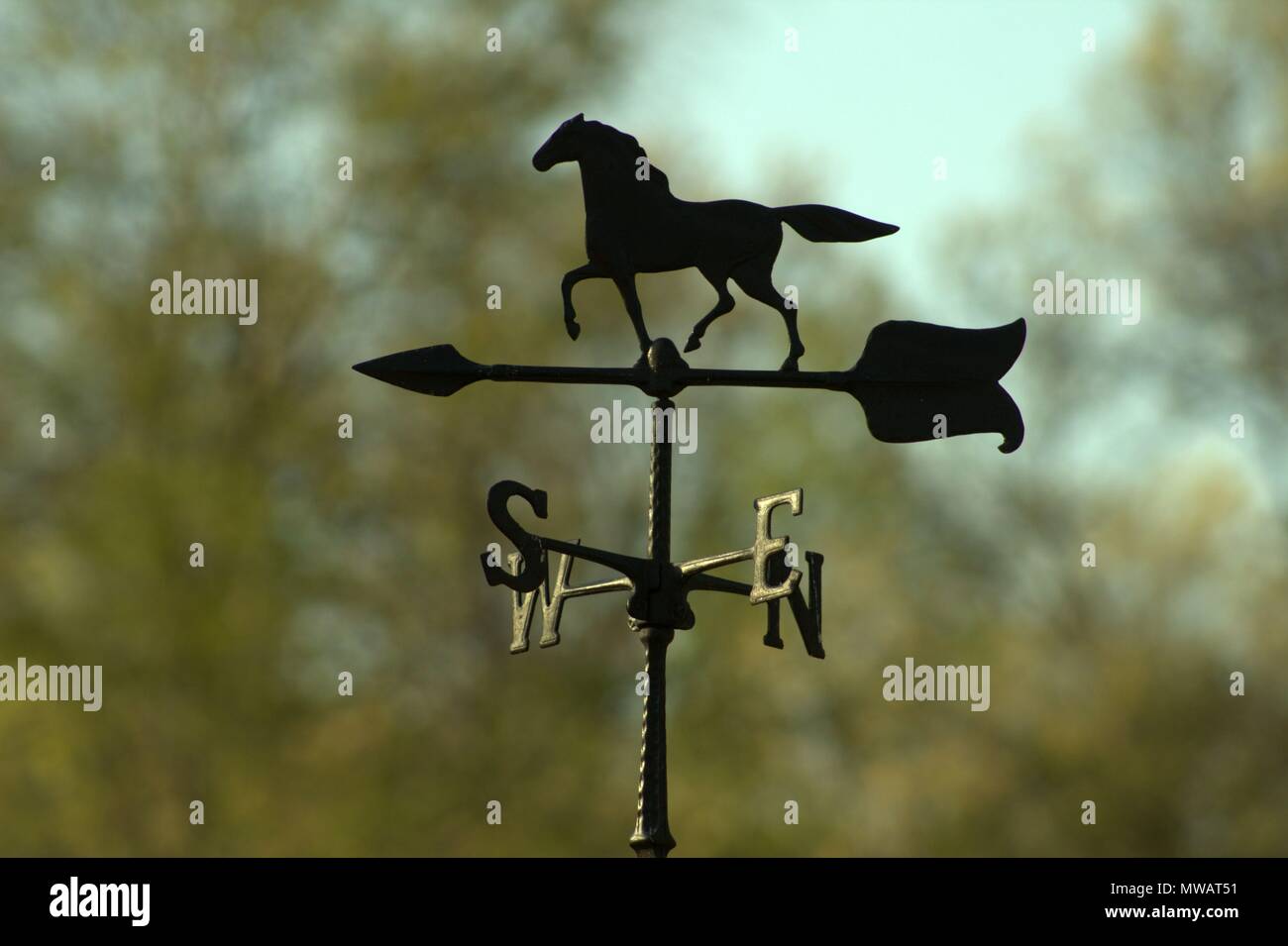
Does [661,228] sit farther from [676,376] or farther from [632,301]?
[676,376]

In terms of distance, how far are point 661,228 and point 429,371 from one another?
40 centimetres

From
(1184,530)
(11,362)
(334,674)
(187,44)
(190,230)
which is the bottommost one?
(334,674)

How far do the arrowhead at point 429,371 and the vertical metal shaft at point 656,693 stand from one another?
15.6 inches

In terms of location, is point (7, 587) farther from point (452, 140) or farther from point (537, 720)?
point (452, 140)

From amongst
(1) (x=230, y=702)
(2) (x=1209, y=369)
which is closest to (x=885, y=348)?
(1) (x=230, y=702)

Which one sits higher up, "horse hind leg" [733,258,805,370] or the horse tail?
the horse tail

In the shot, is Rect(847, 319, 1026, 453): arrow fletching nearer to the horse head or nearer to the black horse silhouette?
the black horse silhouette

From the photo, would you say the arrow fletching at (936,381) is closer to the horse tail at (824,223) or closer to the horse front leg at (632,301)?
the horse tail at (824,223)

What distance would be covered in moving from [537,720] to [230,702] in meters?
1.39

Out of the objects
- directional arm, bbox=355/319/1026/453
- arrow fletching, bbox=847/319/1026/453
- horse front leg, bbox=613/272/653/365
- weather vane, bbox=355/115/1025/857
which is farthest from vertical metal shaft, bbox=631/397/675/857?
arrow fletching, bbox=847/319/1026/453

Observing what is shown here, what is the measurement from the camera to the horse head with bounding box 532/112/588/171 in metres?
2.90

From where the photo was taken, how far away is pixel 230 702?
8.16 meters

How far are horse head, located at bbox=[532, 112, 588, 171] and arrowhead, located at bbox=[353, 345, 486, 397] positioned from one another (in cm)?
31

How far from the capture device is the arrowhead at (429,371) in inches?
114
